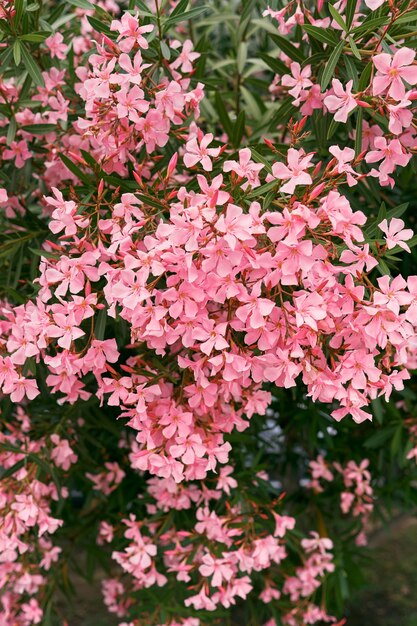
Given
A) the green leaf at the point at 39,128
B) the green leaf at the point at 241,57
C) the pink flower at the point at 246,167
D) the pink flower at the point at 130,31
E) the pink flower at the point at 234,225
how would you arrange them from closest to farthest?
the pink flower at the point at 234,225 → the pink flower at the point at 246,167 → the pink flower at the point at 130,31 → the green leaf at the point at 39,128 → the green leaf at the point at 241,57

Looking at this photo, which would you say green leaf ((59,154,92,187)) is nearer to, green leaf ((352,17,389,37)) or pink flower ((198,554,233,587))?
green leaf ((352,17,389,37))

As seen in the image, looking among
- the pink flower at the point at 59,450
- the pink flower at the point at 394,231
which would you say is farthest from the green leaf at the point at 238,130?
the pink flower at the point at 59,450

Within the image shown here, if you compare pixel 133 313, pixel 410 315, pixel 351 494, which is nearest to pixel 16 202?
pixel 133 313

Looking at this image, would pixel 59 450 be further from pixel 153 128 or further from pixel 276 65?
pixel 276 65

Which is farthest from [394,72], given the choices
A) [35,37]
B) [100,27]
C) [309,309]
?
[35,37]

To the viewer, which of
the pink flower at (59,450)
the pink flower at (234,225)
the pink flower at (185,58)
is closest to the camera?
the pink flower at (234,225)

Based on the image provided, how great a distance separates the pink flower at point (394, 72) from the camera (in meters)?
1.19

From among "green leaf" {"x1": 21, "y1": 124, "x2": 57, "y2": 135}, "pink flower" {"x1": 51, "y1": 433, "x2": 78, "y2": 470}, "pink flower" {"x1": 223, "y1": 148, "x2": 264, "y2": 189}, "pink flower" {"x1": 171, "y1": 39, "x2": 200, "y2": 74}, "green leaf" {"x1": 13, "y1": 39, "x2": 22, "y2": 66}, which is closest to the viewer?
"pink flower" {"x1": 223, "y1": 148, "x2": 264, "y2": 189}

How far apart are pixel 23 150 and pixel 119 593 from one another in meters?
1.60

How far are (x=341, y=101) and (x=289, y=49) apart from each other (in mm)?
379

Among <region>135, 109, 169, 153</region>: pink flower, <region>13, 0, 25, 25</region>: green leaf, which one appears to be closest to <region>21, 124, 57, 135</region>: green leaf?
<region>13, 0, 25, 25</region>: green leaf

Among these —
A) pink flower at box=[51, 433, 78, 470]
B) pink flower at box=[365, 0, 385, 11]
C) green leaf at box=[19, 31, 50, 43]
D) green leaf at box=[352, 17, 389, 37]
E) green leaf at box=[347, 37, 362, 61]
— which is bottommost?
pink flower at box=[51, 433, 78, 470]

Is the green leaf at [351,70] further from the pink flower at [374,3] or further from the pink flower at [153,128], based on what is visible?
the pink flower at [153,128]

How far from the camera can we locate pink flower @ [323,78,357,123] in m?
1.28
